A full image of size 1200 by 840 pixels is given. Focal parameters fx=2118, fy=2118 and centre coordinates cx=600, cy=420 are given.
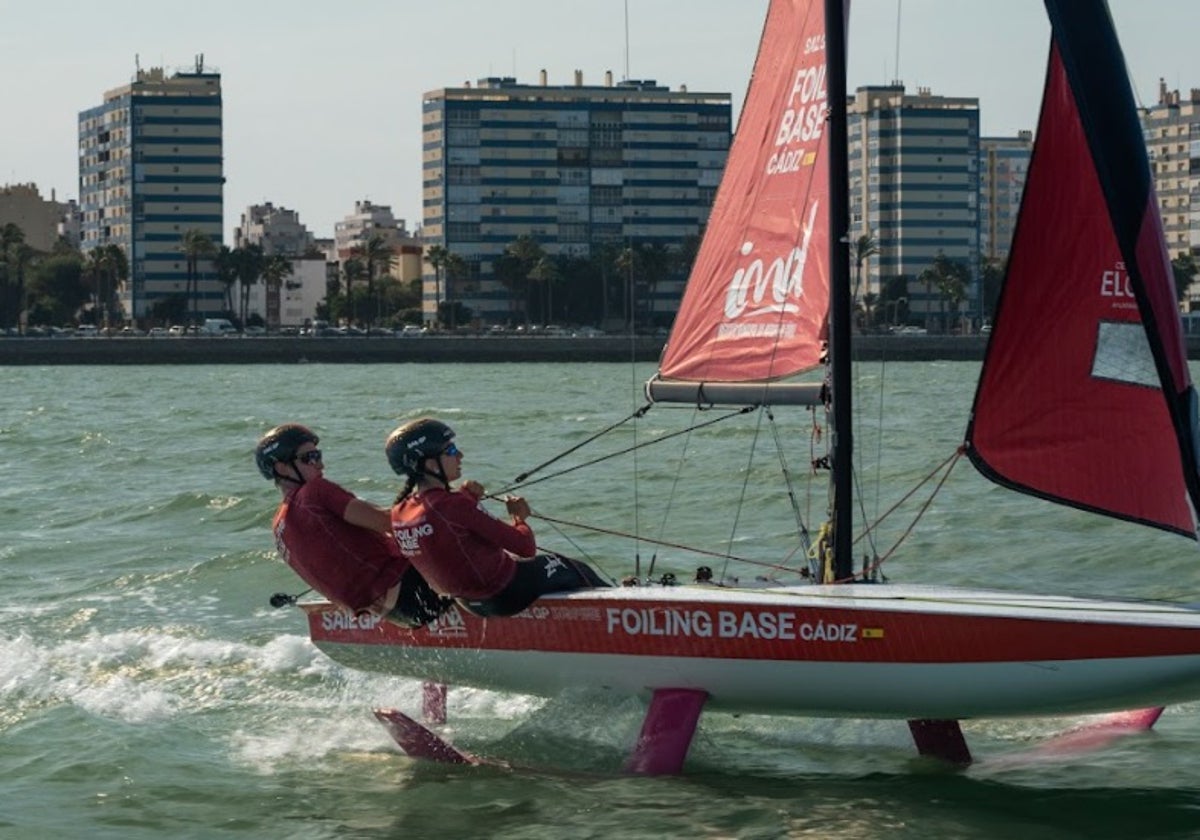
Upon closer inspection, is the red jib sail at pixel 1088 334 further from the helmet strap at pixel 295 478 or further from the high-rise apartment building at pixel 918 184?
the high-rise apartment building at pixel 918 184

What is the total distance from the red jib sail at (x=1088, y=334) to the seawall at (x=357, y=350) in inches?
3463

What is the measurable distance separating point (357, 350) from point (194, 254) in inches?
1423

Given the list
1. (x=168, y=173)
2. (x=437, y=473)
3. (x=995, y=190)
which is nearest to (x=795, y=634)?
(x=437, y=473)

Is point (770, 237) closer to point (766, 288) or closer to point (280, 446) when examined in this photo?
point (766, 288)

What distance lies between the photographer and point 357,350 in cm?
10525

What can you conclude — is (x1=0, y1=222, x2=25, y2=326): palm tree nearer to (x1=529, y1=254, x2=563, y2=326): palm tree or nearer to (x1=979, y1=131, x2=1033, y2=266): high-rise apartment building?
(x1=529, y1=254, x2=563, y2=326): palm tree

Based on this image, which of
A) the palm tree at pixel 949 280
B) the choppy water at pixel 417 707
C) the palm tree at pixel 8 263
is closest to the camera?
the choppy water at pixel 417 707

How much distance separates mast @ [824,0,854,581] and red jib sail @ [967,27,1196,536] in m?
0.89

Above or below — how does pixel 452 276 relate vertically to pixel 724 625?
above

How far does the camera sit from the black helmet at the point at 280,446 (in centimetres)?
1080

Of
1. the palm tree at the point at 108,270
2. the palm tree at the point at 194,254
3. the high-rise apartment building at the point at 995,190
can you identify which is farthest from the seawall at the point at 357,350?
the high-rise apartment building at the point at 995,190

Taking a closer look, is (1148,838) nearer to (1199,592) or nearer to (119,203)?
(1199,592)

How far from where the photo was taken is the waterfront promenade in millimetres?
100188

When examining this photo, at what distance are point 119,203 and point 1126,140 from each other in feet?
495
